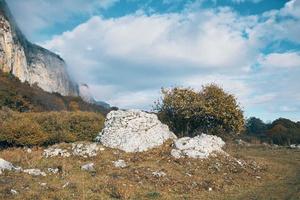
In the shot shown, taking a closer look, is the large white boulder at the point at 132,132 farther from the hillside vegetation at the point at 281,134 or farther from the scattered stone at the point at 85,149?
the hillside vegetation at the point at 281,134

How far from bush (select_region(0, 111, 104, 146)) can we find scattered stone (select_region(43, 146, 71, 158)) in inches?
127

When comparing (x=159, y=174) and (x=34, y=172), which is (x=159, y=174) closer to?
(x=159, y=174)

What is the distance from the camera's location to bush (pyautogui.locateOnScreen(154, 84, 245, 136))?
54.6 metres

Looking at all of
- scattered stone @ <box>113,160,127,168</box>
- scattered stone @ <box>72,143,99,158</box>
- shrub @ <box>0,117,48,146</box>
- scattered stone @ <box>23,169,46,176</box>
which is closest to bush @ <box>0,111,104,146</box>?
shrub @ <box>0,117,48,146</box>

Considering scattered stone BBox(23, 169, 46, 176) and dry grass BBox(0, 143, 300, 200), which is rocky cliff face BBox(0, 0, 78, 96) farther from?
scattered stone BBox(23, 169, 46, 176)

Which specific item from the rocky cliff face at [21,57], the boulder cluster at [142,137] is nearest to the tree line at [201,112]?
the boulder cluster at [142,137]

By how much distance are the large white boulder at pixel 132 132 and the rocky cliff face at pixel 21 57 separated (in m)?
98.2

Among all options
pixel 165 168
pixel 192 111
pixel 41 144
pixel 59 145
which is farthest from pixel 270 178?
pixel 192 111

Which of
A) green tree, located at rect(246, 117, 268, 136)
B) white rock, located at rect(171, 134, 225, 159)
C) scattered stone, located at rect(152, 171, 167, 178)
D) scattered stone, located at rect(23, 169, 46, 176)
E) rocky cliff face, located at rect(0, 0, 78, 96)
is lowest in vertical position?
scattered stone, located at rect(23, 169, 46, 176)

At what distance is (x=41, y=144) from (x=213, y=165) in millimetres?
16510

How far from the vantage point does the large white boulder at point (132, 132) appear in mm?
37938

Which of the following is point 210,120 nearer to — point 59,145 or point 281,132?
point 59,145

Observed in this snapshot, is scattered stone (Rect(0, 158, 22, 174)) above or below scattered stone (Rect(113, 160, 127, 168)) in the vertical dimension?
below

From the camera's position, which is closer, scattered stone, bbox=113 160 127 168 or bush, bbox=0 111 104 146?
scattered stone, bbox=113 160 127 168
